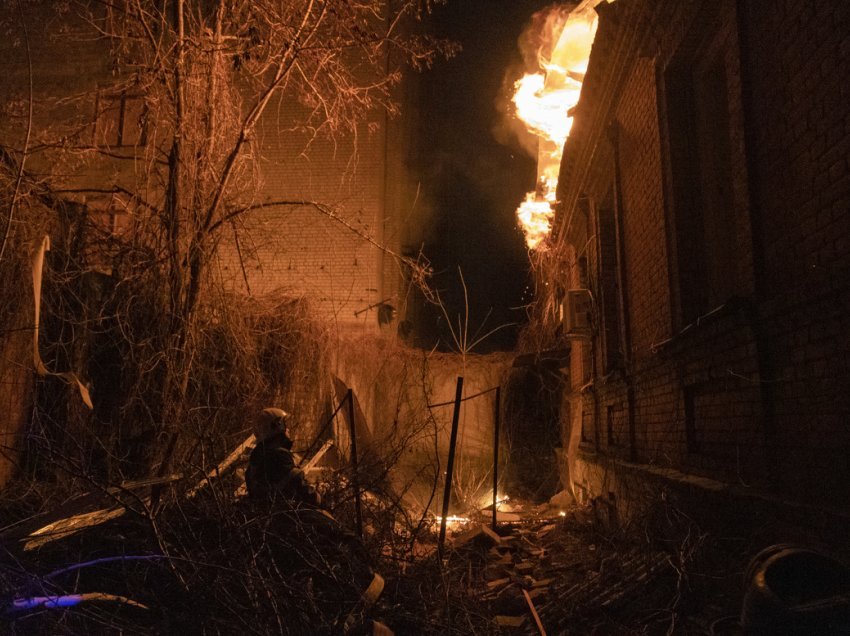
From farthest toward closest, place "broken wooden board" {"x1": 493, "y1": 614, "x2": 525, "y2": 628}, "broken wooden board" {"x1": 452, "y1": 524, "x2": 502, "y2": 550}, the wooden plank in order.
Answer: "broken wooden board" {"x1": 452, "y1": 524, "x2": 502, "y2": 550} < "broken wooden board" {"x1": 493, "y1": 614, "x2": 525, "y2": 628} < the wooden plank

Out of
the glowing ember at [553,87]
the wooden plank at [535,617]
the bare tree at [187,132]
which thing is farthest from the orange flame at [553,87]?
the wooden plank at [535,617]

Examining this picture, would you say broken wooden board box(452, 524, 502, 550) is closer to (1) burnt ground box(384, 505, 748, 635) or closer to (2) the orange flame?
(1) burnt ground box(384, 505, 748, 635)

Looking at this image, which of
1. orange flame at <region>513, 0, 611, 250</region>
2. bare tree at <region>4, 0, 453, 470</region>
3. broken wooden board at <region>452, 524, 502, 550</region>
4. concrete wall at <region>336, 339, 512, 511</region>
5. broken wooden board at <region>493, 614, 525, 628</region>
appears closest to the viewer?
broken wooden board at <region>493, 614, 525, 628</region>

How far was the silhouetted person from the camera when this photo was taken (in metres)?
5.41

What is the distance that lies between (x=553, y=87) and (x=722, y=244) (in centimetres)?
808

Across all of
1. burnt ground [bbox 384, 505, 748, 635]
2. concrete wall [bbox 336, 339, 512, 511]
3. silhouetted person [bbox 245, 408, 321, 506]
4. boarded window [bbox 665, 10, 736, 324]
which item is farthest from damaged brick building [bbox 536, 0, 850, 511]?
concrete wall [bbox 336, 339, 512, 511]

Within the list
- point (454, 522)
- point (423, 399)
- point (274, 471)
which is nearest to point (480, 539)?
point (454, 522)

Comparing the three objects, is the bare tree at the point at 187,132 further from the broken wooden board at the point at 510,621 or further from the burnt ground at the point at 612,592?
the broken wooden board at the point at 510,621

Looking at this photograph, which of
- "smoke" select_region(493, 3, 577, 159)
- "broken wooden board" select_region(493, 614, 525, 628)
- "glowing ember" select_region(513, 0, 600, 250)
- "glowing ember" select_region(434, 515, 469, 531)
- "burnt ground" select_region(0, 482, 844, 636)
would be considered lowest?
"glowing ember" select_region(434, 515, 469, 531)

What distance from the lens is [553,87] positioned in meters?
12.6

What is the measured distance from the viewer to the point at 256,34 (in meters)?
7.88

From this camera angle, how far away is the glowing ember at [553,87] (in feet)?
38.3

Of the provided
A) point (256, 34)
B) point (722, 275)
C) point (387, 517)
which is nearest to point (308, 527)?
point (387, 517)

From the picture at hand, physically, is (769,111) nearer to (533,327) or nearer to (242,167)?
(242,167)
